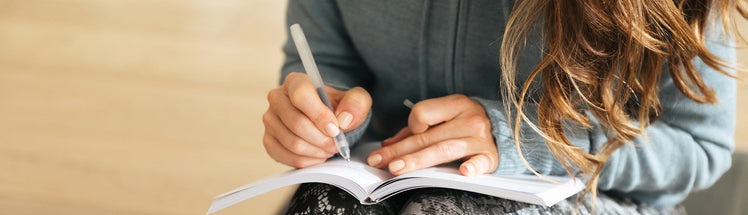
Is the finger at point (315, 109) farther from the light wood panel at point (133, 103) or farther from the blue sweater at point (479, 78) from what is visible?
the light wood panel at point (133, 103)

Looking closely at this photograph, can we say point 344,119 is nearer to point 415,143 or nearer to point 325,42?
point 415,143

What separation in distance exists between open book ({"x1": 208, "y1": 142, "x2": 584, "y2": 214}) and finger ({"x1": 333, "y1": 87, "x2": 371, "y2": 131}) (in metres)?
0.04

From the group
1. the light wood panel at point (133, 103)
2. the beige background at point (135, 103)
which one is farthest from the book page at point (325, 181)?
the light wood panel at point (133, 103)

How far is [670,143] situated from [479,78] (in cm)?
23

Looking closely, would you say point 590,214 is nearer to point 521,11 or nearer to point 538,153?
point 538,153

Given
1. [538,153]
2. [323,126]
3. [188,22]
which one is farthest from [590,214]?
[188,22]

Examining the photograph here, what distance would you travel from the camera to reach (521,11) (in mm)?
584

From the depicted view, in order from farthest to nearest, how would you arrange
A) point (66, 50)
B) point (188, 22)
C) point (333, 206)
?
point (188, 22) → point (66, 50) → point (333, 206)

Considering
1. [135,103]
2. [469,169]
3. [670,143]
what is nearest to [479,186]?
[469,169]

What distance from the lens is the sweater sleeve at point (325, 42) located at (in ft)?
2.52

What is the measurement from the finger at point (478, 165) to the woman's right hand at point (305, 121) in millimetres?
123

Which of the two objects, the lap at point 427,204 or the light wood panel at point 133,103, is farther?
the light wood panel at point 133,103

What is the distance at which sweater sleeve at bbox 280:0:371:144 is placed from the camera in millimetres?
768

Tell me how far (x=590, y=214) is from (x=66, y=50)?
169cm
